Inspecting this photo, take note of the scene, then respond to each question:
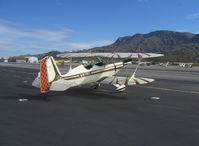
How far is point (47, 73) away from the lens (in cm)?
1026

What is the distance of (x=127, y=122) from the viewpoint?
6867 millimetres

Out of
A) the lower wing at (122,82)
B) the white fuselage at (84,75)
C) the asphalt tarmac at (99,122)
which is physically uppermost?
the white fuselage at (84,75)

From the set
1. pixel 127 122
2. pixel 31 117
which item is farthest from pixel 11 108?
pixel 127 122

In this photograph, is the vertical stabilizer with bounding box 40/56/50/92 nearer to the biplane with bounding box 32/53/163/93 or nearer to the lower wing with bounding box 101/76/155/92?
the biplane with bounding box 32/53/163/93

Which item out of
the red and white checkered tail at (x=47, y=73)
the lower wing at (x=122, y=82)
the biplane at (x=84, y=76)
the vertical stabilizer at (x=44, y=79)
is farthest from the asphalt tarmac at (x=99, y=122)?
the lower wing at (x=122, y=82)

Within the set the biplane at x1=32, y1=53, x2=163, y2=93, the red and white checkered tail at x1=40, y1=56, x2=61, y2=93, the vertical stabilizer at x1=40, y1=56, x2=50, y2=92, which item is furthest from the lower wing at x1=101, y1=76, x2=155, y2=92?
the vertical stabilizer at x1=40, y1=56, x2=50, y2=92

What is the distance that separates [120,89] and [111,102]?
2123 millimetres

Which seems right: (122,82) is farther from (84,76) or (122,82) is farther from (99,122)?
(99,122)

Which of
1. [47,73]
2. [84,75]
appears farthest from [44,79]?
[84,75]

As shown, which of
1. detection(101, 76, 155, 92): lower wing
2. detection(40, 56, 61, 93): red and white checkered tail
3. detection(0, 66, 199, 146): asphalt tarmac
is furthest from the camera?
detection(101, 76, 155, 92): lower wing

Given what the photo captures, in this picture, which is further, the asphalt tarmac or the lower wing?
the lower wing

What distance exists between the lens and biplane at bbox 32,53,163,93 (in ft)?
33.0

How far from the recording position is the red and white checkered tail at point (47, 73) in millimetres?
10023

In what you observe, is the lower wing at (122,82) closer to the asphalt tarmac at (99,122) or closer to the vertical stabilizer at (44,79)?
the asphalt tarmac at (99,122)
